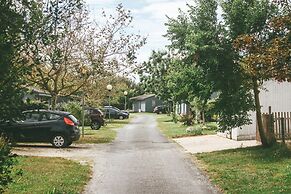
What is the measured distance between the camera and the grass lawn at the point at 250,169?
10.4 metres

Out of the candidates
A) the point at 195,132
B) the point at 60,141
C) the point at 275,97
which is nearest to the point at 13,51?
the point at 60,141

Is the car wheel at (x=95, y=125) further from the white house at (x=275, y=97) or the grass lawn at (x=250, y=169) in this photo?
the grass lawn at (x=250, y=169)

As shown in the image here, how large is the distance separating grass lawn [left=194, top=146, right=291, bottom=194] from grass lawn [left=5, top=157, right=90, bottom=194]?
3440mm

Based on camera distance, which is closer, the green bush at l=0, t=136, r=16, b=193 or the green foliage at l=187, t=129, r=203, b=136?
the green bush at l=0, t=136, r=16, b=193

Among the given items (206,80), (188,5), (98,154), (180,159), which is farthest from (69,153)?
(188,5)

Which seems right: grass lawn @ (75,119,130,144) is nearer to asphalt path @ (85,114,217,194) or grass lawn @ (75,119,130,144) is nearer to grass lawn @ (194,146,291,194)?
asphalt path @ (85,114,217,194)

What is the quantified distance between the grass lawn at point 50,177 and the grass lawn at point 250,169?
3.44 m

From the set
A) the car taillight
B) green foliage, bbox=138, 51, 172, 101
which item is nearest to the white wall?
the car taillight

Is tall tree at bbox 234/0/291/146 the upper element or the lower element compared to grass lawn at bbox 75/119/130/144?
upper

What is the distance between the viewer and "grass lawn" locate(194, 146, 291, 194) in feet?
34.1

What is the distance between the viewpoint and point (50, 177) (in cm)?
1149

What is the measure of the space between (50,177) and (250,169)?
559 cm

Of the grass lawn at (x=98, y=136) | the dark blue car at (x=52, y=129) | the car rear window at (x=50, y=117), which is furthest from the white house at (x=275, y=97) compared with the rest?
the car rear window at (x=50, y=117)

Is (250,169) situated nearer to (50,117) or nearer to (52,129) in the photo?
(52,129)
